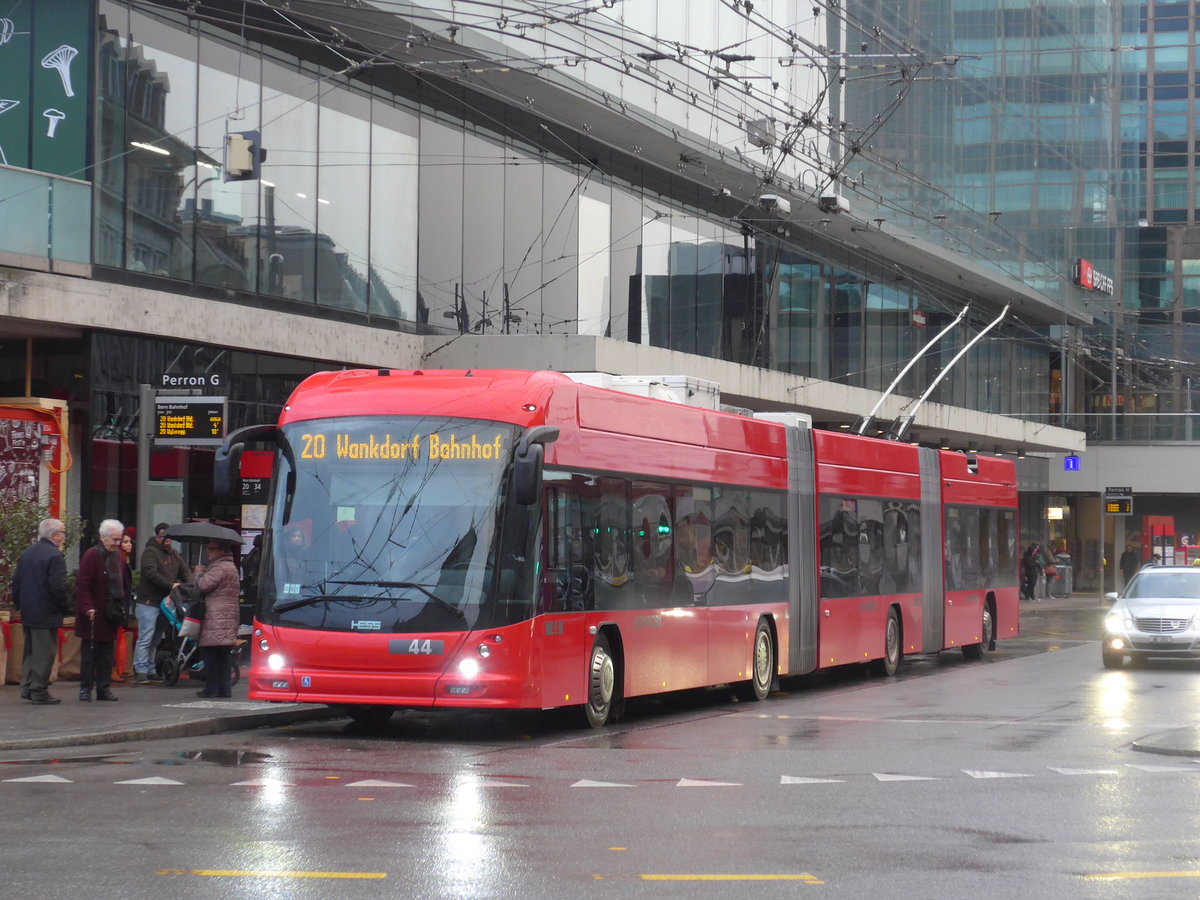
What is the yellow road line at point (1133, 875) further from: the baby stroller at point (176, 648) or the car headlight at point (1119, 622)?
the car headlight at point (1119, 622)

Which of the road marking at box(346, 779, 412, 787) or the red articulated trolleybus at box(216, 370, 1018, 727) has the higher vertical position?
the red articulated trolleybus at box(216, 370, 1018, 727)

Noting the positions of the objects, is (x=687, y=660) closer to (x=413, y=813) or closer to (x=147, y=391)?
(x=147, y=391)

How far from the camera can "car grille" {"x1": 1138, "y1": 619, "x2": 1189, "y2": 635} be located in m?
25.7

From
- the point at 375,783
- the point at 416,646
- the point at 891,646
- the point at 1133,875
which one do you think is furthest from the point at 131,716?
the point at 891,646

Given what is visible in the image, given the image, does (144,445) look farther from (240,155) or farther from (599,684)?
(240,155)

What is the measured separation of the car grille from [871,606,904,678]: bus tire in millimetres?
3882

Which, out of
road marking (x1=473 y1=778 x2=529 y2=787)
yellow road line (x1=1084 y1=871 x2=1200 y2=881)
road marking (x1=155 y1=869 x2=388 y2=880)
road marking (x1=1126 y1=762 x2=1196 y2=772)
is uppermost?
road marking (x1=155 y1=869 x2=388 y2=880)

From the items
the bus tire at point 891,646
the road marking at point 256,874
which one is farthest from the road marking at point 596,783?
the bus tire at point 891,646

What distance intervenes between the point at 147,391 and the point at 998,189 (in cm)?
4842

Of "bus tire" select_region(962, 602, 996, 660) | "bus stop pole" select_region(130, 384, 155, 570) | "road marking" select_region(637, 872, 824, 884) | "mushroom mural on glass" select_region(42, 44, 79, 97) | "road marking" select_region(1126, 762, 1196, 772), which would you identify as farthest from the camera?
"bus tire" select_region(962, 602, 996, 660)

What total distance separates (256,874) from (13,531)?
11175 mm

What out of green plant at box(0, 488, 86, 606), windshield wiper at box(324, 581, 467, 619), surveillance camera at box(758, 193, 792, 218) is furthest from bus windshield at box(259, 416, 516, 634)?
surveillance camera at box(758, 193, 792, 218)

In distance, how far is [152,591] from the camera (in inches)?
733

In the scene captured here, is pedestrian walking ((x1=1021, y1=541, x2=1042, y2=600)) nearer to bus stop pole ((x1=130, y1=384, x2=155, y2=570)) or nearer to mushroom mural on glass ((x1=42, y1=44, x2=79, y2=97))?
mushroom mural on glass ((x1=42, y1=44, x2=79, y2=97))
